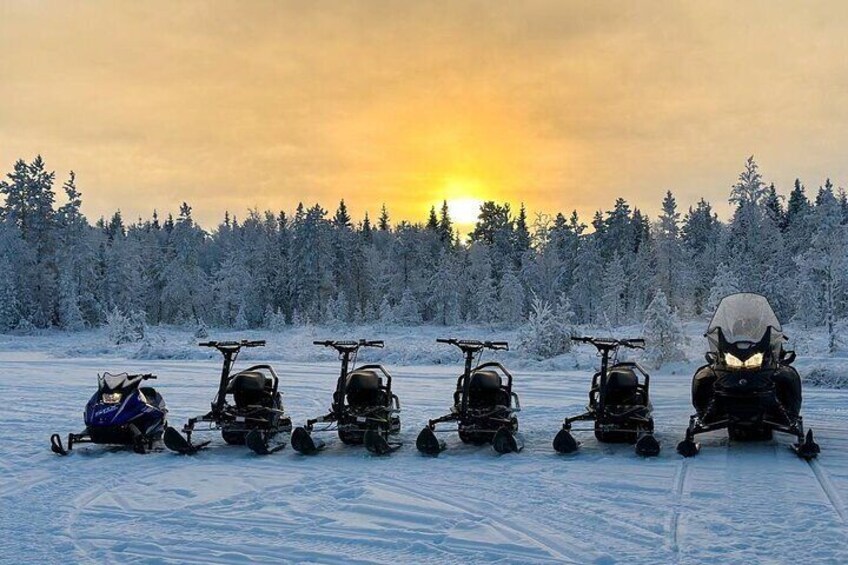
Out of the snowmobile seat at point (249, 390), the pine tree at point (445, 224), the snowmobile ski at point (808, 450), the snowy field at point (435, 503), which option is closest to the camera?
the snowy field at point (435, 503)

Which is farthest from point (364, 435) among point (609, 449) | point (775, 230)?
point (775, 230)

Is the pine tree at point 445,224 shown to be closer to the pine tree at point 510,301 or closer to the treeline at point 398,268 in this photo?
the treeline at point 398,268

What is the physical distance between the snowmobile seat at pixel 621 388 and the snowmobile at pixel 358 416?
3.40 metres

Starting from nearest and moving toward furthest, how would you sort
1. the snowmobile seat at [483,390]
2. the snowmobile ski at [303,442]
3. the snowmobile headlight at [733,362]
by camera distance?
the snowmobile headlight at [733,362]
the snowmobile ski at [303,442]
the snowmobile seat at [483,390]

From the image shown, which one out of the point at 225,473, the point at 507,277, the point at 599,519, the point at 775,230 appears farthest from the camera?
the point at 507,277

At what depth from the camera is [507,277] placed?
7250cm

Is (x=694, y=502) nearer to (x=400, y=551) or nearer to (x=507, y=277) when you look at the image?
(x=400, y=551)

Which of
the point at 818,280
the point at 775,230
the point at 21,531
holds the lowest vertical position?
the point at 21,531

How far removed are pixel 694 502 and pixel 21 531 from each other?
6.92 meters

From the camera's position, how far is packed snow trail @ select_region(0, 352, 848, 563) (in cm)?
617

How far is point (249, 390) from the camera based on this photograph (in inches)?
440

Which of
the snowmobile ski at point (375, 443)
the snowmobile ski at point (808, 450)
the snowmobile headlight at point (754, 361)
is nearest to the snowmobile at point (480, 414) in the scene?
the snowmobile ski at point (375, 443)

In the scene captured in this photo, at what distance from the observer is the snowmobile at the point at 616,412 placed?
9930mm

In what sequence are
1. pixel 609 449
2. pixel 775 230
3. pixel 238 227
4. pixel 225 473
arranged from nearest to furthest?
pixel 225 473 → pixel 609 449 → pixel 775 230 → pixel 238 227
